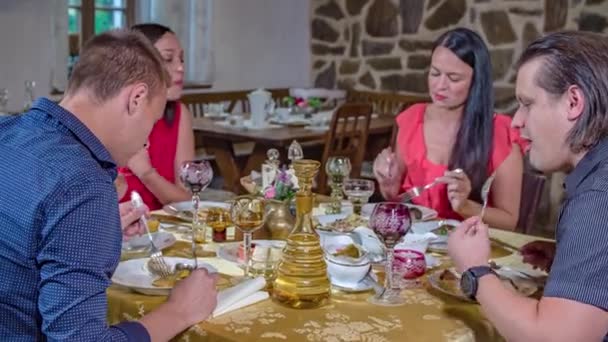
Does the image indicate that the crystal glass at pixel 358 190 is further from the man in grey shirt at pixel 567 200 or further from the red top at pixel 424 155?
the man in grey shirt at pixel 567 200

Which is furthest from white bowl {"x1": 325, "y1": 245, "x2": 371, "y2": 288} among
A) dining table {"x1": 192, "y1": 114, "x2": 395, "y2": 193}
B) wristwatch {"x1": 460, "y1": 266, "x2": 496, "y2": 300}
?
dining table {"x1": 192, "y1": 114, "x2": 395, "y2": 193}

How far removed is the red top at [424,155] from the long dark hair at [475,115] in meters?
0.03

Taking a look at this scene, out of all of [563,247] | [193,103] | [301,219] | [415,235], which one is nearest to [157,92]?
[301,219]

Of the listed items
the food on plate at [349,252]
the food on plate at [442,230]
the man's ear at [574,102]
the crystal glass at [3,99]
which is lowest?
the crystal glass at [3,99]

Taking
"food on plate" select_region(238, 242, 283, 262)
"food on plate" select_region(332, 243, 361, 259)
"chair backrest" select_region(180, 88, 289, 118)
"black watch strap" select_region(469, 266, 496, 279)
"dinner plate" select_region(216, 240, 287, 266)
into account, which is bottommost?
"chair backrest" select_region(180, 88, 289, 118)

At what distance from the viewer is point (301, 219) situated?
5.35ft

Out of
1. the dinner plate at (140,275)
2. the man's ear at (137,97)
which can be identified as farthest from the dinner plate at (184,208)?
the man's ear at (137,97)

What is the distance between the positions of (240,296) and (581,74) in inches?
28.6

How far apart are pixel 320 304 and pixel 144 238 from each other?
574 mm

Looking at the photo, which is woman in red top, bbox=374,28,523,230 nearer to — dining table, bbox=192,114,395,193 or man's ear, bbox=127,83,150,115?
man's ear, bbox=127,83,150,115

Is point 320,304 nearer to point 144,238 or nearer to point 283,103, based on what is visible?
point 144,238

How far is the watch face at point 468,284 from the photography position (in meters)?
1.47

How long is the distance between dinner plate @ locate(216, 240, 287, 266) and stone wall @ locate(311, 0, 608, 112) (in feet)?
11.2

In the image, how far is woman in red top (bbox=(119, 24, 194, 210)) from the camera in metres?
2.58
